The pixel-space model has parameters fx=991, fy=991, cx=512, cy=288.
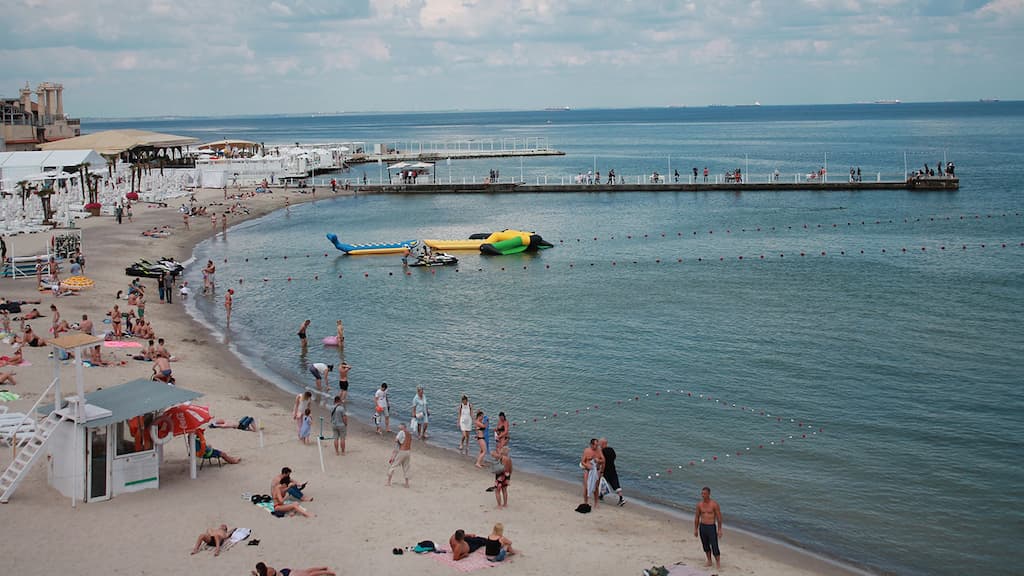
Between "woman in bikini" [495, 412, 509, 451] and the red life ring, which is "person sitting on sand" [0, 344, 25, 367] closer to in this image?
the red life ring

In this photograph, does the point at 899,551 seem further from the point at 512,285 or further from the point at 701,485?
the point at 512,285

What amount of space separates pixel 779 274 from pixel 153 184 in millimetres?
49435

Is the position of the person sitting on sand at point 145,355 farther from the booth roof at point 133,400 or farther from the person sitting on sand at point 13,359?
the booth roof at point 133,400

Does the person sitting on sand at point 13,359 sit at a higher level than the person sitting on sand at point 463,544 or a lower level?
higher

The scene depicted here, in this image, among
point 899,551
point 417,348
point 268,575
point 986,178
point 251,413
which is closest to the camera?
point 268,575

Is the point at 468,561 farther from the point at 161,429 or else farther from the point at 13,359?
the point at 13,359

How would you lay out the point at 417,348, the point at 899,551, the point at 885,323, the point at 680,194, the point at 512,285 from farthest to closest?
1. the point at 680,194
2. the point at 512,285
3. the point at 885,323
4. the point at 417,348
5. the point at 899,551

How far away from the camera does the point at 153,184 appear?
245ft

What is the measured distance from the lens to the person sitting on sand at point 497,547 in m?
15.4

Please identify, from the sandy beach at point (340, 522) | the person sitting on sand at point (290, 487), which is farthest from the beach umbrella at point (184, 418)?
the person sitting on sand at point (290, 487)

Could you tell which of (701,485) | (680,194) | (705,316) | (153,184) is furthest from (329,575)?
(680,194)

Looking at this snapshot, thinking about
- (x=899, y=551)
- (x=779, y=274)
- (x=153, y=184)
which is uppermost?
(x=153, y=184)

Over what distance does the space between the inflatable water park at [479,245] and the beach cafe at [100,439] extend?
3514cm

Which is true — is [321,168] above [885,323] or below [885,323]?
above
